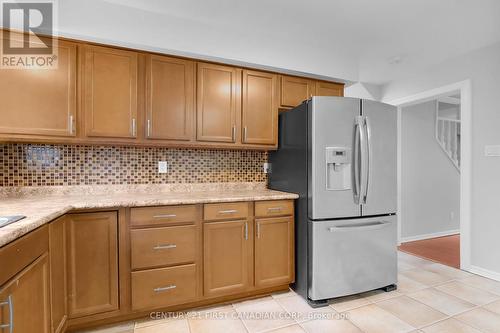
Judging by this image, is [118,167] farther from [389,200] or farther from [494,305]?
[494,305]

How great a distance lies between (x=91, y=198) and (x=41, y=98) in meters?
0.85

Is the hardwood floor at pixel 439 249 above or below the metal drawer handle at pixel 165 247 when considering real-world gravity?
below

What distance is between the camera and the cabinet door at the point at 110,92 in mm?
2105

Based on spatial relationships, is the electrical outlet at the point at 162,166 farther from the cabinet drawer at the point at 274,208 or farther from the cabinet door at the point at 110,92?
the cabinet drawer at the point at 274,208

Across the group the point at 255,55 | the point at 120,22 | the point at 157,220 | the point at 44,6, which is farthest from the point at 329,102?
the point at 44,6

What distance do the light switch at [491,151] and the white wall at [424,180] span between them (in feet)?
4.01

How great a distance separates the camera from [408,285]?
2586mm

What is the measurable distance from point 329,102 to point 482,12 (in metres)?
1.51

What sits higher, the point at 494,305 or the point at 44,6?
the point at 44,6

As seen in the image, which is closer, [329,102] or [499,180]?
[329,102]

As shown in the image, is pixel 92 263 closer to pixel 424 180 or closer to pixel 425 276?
pixel 425 276

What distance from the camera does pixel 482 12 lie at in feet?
7.26

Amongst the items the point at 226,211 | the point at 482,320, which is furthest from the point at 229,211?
the point at 482,320

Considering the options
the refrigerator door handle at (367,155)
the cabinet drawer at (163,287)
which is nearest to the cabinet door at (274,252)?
the cabinet drawer at (163,287)
